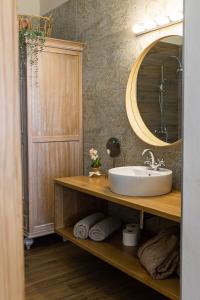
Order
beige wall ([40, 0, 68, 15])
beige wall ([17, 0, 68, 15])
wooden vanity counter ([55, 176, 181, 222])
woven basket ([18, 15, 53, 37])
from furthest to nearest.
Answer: beige wall ([17, 0, 68, 15])
beige wall ([40, 0, 68, 15])
woven basket ([18, 15, 53, 37])
wooden vanity counter ([55, 176, 181, 222])

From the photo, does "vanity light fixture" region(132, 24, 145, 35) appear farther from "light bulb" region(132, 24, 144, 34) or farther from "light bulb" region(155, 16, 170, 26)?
"light bulb" region(155, 16, 170, 26)

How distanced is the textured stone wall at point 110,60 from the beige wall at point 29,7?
79 centimetres

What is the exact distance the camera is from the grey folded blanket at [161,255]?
1.83 m

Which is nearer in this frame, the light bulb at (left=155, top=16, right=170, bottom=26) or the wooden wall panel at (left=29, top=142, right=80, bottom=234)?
the light bulb at (left=155, top=16, right=170, bottom=26)

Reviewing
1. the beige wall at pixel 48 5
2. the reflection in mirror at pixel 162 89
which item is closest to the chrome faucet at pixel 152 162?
the reflection in mirror at pixel 162 89

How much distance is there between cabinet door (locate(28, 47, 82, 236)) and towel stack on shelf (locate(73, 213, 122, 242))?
1.72ft

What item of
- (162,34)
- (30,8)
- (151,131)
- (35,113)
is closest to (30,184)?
(35,113)

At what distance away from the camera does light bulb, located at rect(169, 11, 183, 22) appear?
2.11 metres

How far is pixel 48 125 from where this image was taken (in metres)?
2.94

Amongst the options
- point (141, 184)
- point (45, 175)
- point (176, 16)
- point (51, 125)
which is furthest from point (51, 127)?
point (176, 16)

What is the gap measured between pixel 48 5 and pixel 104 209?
255 centimetres

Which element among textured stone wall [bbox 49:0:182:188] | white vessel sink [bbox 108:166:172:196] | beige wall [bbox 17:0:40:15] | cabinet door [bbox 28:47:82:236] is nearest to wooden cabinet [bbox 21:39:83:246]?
cabinet door [bbox 28:47:82:236]

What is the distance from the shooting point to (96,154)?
283 centimetres
